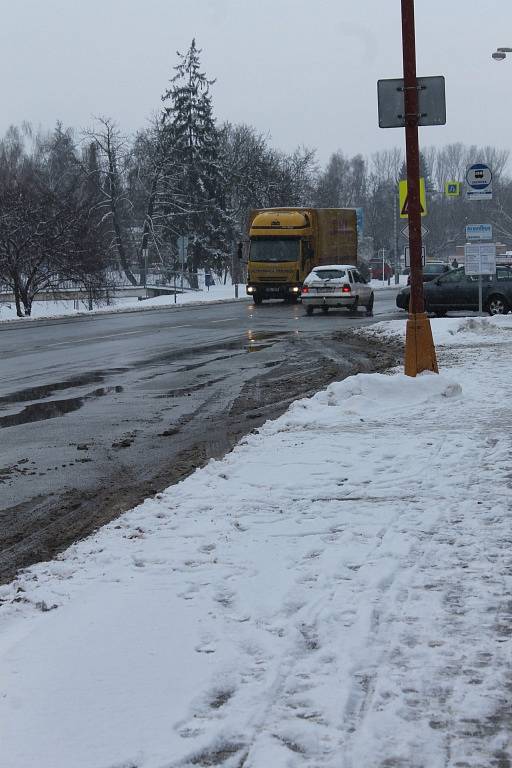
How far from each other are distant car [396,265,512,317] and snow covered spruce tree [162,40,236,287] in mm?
46990

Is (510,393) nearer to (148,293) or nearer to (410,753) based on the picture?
(410,753)

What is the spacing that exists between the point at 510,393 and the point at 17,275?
29515mm

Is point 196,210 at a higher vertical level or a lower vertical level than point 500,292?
higher

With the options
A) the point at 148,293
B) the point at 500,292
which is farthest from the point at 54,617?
the point at 148,293

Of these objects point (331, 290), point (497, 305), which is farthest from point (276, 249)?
point (497, 305)

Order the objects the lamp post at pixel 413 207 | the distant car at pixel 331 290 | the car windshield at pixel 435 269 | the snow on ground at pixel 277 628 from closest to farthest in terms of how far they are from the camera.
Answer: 1. the snow on ground at pixel 277 628
2. the lamp post at pixel 413 207
3. the distant car at pixel 331 290
4. the car windshield at pixel 435 269

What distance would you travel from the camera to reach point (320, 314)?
33.2 meters

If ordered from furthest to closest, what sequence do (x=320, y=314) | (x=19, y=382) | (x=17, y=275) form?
1. (x=17, y=275)
2. (x=320, y=314)
3. (x=19, y=382)

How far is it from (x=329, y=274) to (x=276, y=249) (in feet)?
25.4

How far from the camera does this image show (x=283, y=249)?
4062 cm

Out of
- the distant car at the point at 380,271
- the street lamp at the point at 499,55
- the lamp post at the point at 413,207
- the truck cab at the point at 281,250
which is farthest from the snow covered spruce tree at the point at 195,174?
the lamp post at the point at 413,207

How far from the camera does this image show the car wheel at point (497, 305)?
90.8 ft

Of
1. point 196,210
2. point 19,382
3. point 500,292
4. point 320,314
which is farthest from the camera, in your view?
point 196,210

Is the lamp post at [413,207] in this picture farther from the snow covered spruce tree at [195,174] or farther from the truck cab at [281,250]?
the snow covered spruce tree at [195,174]
